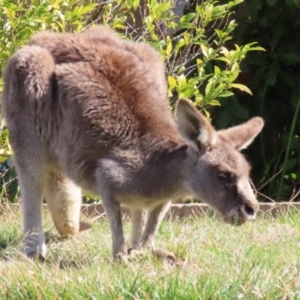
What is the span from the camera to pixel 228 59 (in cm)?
720

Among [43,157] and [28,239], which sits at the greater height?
[43,157]

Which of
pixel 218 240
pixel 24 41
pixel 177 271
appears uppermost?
pixel 24 41

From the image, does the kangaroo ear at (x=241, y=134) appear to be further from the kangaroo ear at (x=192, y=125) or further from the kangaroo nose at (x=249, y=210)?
the kangaroo nose at (x=249, y=210)

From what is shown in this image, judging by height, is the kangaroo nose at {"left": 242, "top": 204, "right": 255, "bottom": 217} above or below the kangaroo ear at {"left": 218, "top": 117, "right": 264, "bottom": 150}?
below

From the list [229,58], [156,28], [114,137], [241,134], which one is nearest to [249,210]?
[241,134]

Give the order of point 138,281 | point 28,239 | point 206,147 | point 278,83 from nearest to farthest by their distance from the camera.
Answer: point 138,281 < point 206,147 < point 28,239 < point 278,83

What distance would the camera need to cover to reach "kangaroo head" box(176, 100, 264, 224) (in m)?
5.25

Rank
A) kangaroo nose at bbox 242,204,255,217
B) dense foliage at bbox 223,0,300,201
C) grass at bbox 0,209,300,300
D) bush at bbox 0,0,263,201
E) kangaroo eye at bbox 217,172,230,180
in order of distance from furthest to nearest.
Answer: dense foliage at bbox 223,0,300,201
bush at bbox 0,0,263,201
kangaroo eye at bbox 217,172,230,180
kangaroo nose at bbox 242,204,255,217
grass at bbox 0,209,300,300

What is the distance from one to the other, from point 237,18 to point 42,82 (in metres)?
3.33

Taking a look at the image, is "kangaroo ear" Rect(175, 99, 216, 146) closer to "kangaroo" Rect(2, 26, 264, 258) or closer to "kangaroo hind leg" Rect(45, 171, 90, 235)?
"kangaroo" Rect(2, 26, 264, 258)

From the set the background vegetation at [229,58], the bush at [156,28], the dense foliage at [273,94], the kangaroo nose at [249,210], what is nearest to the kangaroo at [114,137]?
the kangaroo nose at [249,210]

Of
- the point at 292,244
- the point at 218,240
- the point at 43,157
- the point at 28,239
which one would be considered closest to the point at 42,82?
the point at 43,157

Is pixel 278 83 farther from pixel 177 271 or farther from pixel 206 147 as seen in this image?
pixel 177 271

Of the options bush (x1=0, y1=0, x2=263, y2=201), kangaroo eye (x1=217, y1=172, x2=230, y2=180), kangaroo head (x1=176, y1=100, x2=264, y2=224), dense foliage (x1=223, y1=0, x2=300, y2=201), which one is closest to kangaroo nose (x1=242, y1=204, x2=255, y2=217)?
kangaroo head (x1=176, y1=100, x2=264, y2=224)
